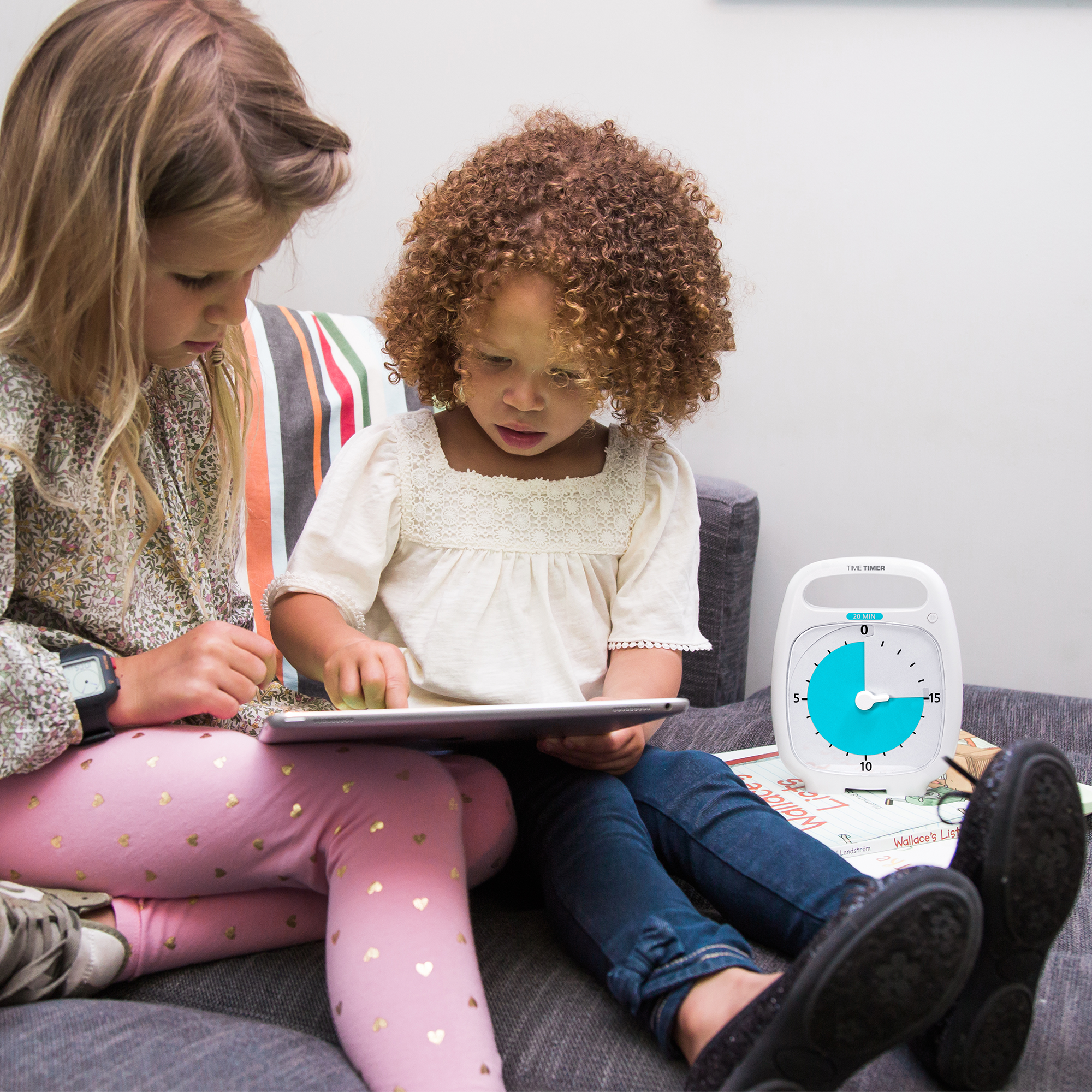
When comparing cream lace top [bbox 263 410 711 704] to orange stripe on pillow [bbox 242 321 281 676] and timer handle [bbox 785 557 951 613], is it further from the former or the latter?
orange stripe on pillow [bbox 242 321 281 676]

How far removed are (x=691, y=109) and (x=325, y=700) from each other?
0.90 metres

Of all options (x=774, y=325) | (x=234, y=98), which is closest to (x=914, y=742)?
(x=774, y=325)

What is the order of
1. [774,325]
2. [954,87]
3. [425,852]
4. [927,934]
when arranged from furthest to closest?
[774,325] < [954,87] < [425,852] < [927,934]

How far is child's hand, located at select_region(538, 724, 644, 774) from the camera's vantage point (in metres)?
0.80

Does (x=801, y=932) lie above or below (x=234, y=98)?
below

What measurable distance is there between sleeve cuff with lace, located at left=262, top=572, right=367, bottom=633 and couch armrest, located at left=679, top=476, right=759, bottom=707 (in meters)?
0.49

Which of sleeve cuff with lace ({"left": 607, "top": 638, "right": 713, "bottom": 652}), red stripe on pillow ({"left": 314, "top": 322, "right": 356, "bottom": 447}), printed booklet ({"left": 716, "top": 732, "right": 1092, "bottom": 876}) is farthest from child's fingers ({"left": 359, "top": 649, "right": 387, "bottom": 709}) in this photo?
red stripe on pillow ({"left": 314, "top": 322, "right": 356, "bottom": 447})

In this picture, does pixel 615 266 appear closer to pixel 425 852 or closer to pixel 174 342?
pixel 174 342

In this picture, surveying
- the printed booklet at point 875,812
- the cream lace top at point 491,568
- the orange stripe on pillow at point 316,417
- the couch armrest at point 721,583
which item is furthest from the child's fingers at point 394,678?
the couch armrest at point 721,583

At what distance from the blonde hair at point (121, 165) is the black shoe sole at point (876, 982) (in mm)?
542

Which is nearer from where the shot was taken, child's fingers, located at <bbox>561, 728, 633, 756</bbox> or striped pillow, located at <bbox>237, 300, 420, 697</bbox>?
child's fingers, located at <bbox>561, 728, 633, 756</bbox>

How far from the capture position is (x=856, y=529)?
144 centimetres

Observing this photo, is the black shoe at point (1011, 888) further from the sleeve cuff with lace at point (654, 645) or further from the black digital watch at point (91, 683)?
the black digital watch at point (91, 683)

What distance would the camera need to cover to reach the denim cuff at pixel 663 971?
615 mm
